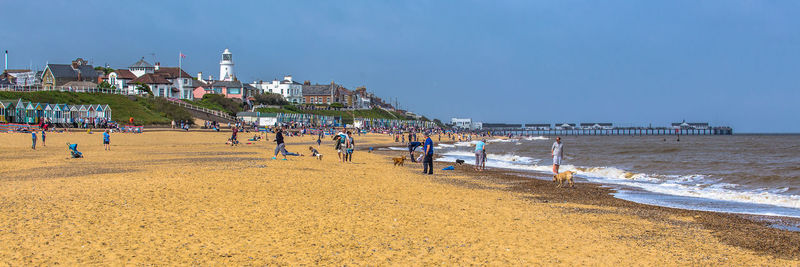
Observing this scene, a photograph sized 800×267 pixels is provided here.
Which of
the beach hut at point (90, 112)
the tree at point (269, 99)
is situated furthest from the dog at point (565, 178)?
the tree at point (269, 99)

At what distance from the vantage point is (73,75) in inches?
3295

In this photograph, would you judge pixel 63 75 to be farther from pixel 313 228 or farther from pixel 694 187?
pixel 313 228

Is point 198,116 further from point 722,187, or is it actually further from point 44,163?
point 722,187

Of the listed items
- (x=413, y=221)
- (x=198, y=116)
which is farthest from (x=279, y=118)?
(x=413, y=221)

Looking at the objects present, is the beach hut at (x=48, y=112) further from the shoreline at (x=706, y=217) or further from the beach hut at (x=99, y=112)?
the shoreline at (x=706, y=217)

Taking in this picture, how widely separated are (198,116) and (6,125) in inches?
1169

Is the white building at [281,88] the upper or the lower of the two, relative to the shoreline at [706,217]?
upper

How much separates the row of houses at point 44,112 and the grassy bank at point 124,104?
2024mm

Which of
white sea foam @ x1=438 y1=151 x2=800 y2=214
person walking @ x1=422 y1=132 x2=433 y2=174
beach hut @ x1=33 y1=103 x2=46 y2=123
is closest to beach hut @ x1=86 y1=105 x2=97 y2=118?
beach hut @ x1=33 y1=103 x2=46 y2=123

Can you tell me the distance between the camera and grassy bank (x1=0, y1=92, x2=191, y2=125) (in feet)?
183

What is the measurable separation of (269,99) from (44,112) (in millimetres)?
56778

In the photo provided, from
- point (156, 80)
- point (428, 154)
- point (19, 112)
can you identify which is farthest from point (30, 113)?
point (428, 154)

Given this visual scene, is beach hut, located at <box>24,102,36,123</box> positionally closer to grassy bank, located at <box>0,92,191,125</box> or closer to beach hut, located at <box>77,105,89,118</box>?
beach hut, located at <box>77,105,89,118</box>

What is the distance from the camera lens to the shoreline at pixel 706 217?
7707 mm
